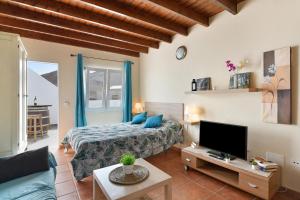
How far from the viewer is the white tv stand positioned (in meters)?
1.94

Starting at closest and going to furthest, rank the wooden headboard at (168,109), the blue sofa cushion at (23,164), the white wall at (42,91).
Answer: the blue sofa cushion at (23,164)
the wooden headboard at (168,109)
the white wall at (42,91)

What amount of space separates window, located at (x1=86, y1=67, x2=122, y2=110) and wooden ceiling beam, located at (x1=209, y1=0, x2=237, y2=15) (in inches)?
134

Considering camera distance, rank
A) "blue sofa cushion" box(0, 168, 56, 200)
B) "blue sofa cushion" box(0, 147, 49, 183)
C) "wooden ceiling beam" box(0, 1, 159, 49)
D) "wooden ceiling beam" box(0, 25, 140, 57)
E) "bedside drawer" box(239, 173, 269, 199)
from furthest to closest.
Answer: "wooden ceiling beam" box(0, 25, 140, 57) < "wooden ceiling beam" box(0, 1, 159, 49) < "bedside drawer" box(239, 173, 269, 199) < "blue sofa cushion" box(0, 147, 49, 183) < "blue sofa cushion" box(0, 168, 56, 200)

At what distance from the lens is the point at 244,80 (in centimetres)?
253

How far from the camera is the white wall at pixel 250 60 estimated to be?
2.15 meters

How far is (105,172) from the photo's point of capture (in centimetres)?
187

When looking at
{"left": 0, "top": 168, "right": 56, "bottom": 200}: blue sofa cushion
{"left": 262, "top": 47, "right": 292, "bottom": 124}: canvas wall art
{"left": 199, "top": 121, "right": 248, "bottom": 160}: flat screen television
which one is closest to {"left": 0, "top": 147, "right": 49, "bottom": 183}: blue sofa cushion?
{"left": 0, "top": 168, "right": 56, "bottom": 200}: blue sofa cushion

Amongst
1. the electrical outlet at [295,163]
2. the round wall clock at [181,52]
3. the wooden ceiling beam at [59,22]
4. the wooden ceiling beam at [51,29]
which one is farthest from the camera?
the round wall clock at [181,52]

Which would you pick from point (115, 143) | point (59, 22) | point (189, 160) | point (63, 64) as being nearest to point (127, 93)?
point (63, 64)

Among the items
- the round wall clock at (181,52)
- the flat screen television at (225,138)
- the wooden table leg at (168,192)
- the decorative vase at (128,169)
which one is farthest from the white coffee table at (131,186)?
the round wall clock at (181,52)

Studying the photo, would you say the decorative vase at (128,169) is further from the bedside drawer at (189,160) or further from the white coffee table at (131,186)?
the bedside drawer at (189,160)

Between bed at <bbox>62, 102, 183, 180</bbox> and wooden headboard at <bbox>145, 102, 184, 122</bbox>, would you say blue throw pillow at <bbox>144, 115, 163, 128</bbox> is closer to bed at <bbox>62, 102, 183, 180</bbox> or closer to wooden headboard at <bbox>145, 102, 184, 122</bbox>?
bed at <bbox>62, 102, 183, 180</bbox>

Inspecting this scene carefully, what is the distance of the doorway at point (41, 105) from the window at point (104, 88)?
1066 millimetres

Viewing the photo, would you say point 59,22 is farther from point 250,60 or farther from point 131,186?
point 250,60
